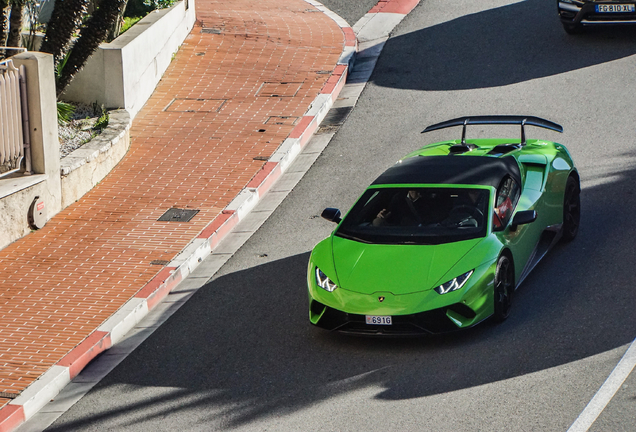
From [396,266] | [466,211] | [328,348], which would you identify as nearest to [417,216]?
[466,211]

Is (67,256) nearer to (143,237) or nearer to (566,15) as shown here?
(143,237)

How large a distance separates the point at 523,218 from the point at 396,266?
1.41m

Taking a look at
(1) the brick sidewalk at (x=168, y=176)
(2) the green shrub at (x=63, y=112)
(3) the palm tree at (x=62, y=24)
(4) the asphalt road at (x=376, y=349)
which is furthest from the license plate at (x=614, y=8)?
(2) the green shrub at (x=63, y=112)

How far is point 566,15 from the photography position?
16.5 m

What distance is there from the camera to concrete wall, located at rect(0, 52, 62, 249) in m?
11.0

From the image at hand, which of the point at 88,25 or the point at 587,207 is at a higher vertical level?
the point at 88,25

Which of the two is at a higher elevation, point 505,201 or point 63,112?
point 505,201

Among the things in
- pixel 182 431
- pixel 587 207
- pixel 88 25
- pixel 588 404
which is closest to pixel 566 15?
pixel 587 207

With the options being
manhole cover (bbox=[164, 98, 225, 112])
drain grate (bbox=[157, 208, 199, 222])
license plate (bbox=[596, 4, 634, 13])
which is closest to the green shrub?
manhole cover (bbox=[164, 98, 225, 112])

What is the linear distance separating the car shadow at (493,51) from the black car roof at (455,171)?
21.2 ft

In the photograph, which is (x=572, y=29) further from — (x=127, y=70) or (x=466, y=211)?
(x=466, y=211)

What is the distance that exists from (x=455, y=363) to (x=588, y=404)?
1.25 m

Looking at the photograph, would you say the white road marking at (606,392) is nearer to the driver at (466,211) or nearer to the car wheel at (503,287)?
the car wheel at (503,287)

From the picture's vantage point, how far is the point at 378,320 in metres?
7.54
